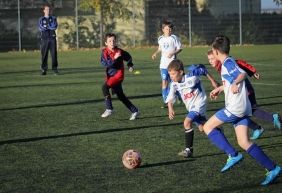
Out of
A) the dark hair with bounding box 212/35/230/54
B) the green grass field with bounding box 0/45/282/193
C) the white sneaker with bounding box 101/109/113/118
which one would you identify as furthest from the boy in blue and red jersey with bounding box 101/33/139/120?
the dark hair with bounding box 212/35/230/54

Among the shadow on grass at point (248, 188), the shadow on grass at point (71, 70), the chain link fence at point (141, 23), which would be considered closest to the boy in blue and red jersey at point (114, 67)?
the shadow on grass at point (248, 188)

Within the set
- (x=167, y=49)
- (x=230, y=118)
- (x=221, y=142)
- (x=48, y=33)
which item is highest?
(x=48, y=33)

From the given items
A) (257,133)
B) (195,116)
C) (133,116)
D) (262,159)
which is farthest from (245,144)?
(133,116)

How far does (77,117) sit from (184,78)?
3.89 meters

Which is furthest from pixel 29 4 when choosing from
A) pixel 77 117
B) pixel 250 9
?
pixel 77 117

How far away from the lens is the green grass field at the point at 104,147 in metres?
6.96

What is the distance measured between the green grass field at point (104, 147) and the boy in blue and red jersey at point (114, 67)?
0.79 ft

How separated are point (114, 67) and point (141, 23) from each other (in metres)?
31.6

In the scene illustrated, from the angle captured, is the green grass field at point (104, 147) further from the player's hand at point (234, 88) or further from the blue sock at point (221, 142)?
the player's hand at point (234, 88)

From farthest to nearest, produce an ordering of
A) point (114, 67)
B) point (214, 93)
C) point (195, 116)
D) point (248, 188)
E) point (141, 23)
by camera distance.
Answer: point (141, 23) → point (114, 67) → point (195, 116) → point (214, 93) → point (248, 188)

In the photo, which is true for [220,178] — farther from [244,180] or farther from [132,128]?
[132,128]

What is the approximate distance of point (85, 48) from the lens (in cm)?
4094

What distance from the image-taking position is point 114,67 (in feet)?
39.1

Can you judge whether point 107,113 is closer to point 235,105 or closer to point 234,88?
point 235,105
